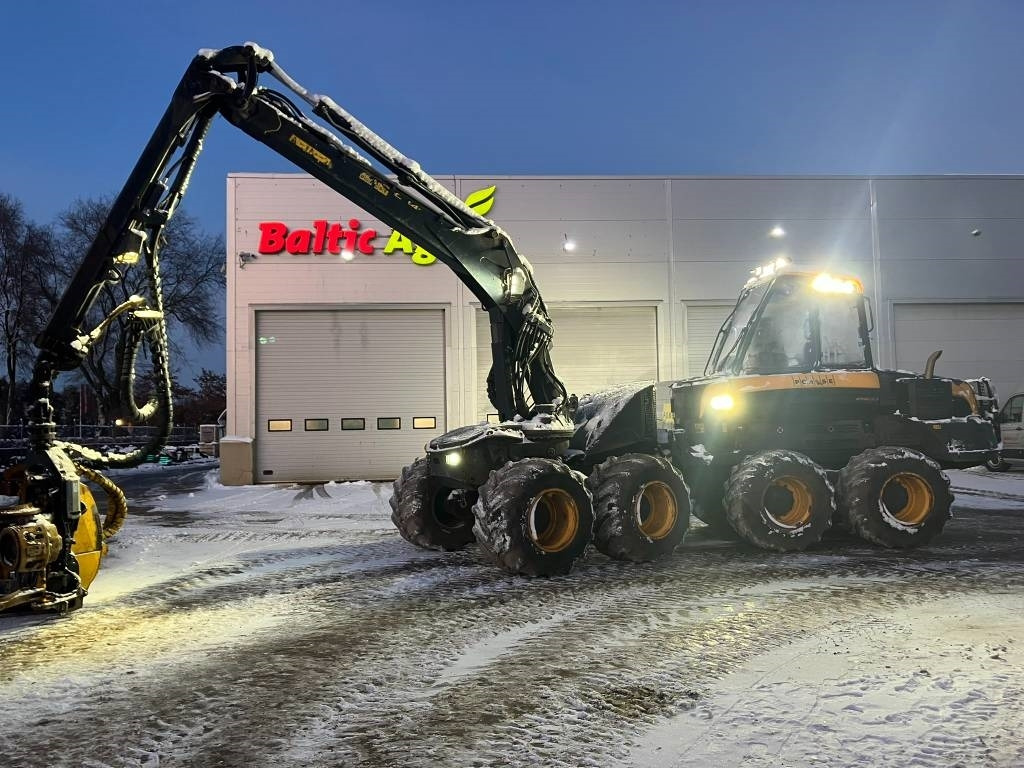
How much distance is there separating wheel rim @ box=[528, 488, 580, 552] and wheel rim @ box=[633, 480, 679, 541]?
2.87 feet

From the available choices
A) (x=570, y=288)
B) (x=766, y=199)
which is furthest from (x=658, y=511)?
(x=766, y=199)

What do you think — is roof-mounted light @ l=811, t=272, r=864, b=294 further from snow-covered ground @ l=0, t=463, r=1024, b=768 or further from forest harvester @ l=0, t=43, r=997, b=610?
snow-covered ground @ l=0, t=463, r=1024, b=768

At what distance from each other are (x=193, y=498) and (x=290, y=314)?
5622 millimetres

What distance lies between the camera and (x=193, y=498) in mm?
16688

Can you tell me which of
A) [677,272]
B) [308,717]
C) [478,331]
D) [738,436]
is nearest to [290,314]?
[478,331]

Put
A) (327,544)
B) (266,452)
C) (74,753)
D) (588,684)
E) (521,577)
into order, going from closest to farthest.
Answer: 1. (74,753)
2. (588,684)
3. (521,577)
4. (327,544)
5. (266,452)

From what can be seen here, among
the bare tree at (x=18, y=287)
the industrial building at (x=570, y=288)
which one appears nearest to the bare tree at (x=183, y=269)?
the bare tree at (x=18, y=287)

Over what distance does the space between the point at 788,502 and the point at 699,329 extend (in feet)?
41.2

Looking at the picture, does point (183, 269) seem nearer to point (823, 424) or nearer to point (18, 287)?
point (18, 287)

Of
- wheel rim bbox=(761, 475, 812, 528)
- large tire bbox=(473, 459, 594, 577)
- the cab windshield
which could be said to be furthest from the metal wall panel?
large tire bbox=(473, 459, 594, 577)

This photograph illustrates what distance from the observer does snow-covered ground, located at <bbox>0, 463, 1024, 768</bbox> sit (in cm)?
367

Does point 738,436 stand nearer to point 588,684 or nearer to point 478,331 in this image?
point 588,684

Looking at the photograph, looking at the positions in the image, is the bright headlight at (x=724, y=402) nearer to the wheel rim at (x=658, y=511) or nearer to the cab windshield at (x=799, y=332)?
the cab windshield at (x=799, y=332)

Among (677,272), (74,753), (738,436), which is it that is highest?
(677,272)
